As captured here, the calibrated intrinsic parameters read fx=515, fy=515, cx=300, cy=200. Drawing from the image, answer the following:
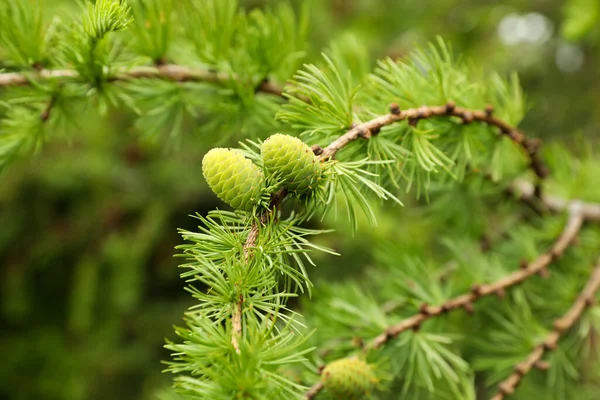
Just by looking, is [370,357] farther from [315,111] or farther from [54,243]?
[54,243]

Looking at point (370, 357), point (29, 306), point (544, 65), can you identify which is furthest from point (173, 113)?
point (544, 65)

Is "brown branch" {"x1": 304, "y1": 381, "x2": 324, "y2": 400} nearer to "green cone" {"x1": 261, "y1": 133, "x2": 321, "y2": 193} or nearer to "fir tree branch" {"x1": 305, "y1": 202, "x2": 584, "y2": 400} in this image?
"fir tree branch" {"x1": 305, "y1": 202, "x2": 584, "y2": 400}

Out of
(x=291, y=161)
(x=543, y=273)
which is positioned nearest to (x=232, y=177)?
(x=291, y=161)

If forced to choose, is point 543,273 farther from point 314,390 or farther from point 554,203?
point 314,390

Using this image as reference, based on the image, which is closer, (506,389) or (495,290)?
(506,389)

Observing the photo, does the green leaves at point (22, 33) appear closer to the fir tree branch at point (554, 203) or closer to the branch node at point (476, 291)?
the branch node at point (476, 291)

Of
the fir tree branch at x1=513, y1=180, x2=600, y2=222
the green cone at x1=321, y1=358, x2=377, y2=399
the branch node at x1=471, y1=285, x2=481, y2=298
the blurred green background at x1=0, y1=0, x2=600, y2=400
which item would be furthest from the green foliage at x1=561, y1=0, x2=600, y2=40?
the green cone at x1=321, y1=358, x2=377, y2=399
